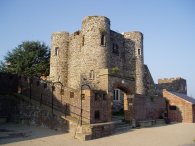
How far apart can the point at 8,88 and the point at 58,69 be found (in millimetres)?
9577

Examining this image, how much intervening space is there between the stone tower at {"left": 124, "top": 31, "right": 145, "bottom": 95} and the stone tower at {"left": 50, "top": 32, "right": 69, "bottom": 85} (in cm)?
809

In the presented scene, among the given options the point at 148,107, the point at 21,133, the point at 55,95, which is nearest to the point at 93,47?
the point at 148,107

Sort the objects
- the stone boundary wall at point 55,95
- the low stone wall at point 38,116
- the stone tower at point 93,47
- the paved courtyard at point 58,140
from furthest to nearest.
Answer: the stone tower at point 93,47
the stone boundary wall at point 55,95
the low stone wall at point 38,116
the paved courtyard at point 58,140

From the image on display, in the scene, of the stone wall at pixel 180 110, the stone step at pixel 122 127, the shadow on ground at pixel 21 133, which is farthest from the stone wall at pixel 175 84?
the shadow on ground at pixel 21 133

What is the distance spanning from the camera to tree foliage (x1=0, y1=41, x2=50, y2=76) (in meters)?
35.0

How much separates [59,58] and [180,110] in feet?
52.2

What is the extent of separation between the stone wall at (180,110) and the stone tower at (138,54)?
3964 mm

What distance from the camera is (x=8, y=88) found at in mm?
21672

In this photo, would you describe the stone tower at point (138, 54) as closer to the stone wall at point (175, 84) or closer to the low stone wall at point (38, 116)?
the stone wall at point (175, 84)

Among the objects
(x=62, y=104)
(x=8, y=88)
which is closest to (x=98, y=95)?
(x=62, y=104)

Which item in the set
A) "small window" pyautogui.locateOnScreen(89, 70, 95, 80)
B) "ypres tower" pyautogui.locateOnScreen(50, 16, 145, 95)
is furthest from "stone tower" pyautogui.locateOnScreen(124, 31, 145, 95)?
"small window" pyautogui.locateOnScreen(89, 70, 95, 80)

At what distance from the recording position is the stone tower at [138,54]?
1219 inches

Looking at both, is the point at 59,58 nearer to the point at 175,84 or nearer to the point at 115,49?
the point at 115,49

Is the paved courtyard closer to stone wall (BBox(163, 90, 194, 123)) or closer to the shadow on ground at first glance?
the shadow on ground
